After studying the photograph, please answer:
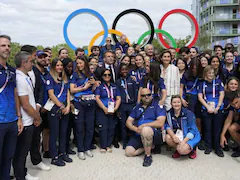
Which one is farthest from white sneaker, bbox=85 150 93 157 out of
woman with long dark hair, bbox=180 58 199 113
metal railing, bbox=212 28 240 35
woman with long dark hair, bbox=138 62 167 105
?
metal railing, bbox=212 28 240 35

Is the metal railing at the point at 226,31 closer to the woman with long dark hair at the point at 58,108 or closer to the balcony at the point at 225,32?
the balcony at the point at 225,32

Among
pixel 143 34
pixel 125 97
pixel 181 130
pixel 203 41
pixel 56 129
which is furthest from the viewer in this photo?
pixel 203 41

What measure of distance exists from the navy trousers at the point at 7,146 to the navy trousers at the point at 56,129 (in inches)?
38.9

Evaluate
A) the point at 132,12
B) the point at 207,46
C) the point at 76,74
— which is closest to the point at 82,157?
the point at 76,74

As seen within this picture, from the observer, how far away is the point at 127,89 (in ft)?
16.9

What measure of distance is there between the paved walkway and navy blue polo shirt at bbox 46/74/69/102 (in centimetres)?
118

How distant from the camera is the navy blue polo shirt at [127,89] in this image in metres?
5.14

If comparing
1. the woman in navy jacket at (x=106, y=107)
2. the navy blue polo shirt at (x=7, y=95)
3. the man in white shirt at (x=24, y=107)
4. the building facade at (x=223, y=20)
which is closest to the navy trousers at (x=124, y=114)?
the woman in navy jacket at (x=106, y=107)

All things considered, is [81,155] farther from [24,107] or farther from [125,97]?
[24,107]

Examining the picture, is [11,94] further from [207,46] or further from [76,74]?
[207,46]

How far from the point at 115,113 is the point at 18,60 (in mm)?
2328

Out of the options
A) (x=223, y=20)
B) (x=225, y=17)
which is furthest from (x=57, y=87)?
(x=225, y=17)

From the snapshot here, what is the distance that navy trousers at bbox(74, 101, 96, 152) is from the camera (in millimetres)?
4609

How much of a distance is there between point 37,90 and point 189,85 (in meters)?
3.04
